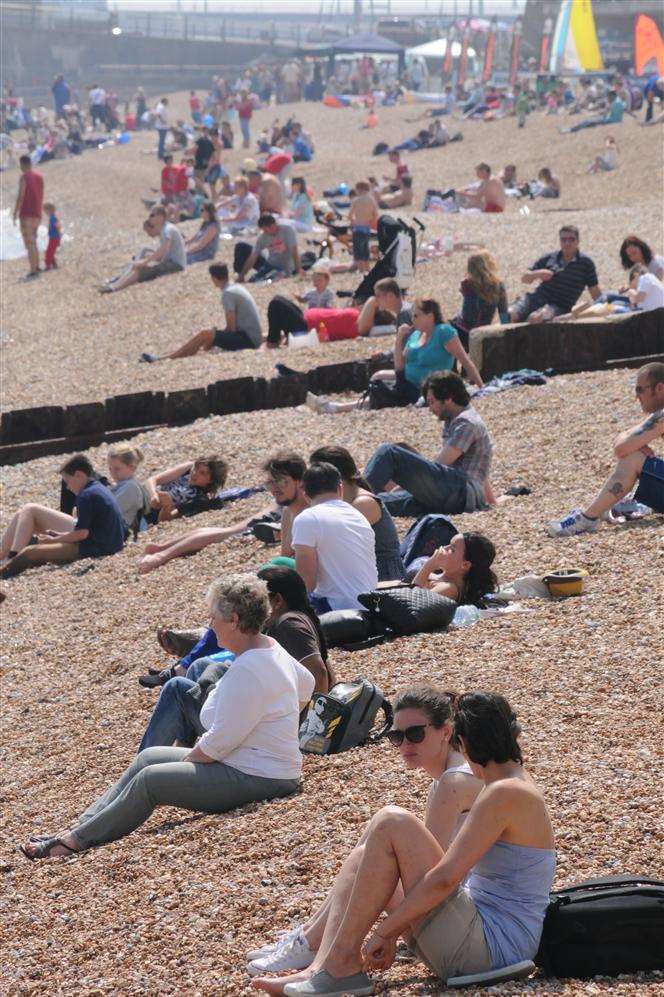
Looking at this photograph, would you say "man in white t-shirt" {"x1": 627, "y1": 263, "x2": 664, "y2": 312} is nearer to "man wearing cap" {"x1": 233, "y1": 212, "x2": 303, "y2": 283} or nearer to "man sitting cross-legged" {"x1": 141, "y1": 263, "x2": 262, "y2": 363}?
"man sitting cross-legged" {"x1": 141, "y1": 263, "x2": 262, "y2": 363}

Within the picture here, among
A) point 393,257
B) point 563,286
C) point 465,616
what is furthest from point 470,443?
point 393,257

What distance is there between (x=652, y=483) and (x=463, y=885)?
165 inches

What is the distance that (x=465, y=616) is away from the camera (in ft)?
22.5

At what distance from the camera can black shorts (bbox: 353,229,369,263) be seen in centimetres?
1762

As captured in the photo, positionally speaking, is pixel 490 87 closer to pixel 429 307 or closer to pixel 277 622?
pixel 429 307

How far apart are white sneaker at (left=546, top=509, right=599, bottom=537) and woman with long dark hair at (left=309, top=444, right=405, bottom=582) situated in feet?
3.17

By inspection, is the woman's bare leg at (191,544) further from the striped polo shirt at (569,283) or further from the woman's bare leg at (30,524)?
the striped polo shirt at (569,283)

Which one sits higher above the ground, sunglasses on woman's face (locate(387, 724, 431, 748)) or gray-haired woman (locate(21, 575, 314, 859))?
sunglasses on woman's face (locate(387, 724, 431, 748))

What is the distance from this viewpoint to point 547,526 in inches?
323

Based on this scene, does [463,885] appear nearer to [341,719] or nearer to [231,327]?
[341,719]

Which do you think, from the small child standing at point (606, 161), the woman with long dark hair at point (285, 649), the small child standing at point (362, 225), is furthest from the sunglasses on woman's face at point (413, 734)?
the small child standing at point (606, 161)

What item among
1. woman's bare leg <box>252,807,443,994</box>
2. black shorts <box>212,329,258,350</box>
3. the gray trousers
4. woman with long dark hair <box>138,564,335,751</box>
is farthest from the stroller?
woman's bare leg <box>252,807,443,994</box>

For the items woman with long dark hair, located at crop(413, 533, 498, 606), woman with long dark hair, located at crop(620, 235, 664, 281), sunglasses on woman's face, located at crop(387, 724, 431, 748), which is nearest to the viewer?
sunglasses on woman's face, located at crop(387, 724, 431, 748)

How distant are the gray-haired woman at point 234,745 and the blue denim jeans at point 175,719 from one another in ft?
1.46
